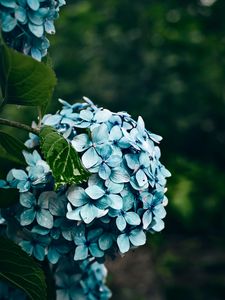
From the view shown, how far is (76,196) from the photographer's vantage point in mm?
808

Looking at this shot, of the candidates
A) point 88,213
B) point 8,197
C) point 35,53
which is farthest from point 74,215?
point 35,53

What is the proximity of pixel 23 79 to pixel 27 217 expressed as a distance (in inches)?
8.1

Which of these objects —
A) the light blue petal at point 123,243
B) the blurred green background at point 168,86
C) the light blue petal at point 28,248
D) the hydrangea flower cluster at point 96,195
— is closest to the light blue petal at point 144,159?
the hydrangea flower cluster at point 96,195

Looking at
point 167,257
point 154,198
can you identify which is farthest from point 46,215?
point 167,257

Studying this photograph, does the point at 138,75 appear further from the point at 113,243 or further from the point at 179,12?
the point at 113,243

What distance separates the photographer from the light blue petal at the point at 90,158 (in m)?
0.80

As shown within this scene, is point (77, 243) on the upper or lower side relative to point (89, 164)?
lower

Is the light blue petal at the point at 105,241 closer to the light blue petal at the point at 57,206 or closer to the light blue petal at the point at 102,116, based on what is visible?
the light blue petal at the point at 57,206

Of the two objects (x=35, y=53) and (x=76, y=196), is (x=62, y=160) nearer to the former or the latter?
(x=76, y=196)

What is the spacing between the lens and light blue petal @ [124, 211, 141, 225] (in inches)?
32.1

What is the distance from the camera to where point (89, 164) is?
0.81m

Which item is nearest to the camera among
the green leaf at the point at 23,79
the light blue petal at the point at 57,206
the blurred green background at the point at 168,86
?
the green leaf at the point at 23,79

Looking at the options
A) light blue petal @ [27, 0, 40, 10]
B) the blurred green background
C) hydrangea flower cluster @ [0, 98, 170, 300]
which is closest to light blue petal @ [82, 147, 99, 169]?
hydrangea flower cluster @ [0, 98, 170, 300]

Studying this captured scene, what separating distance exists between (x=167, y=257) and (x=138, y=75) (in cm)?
106
